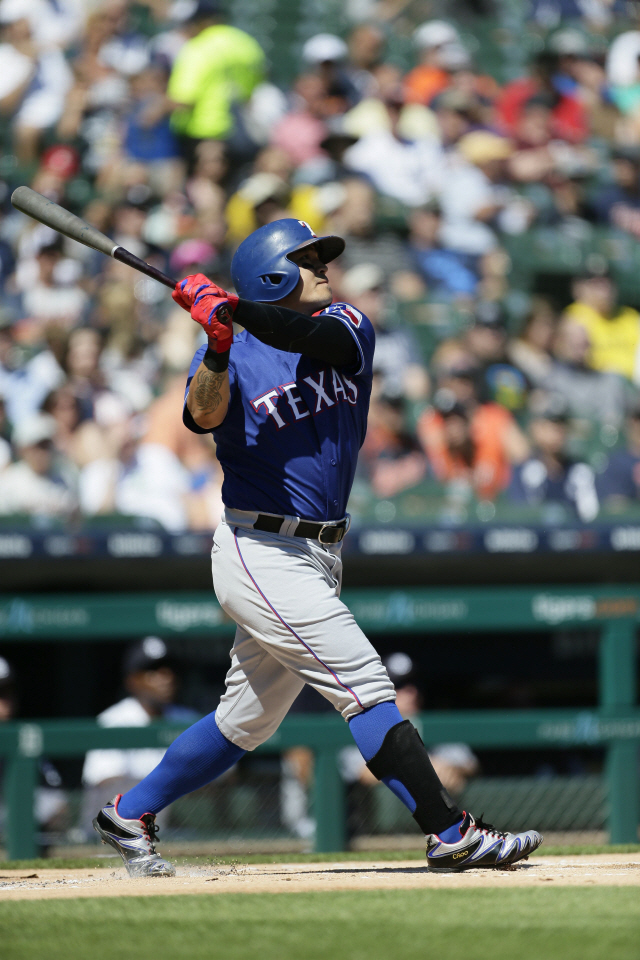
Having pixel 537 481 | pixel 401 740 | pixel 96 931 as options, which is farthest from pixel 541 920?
pixel 537 481

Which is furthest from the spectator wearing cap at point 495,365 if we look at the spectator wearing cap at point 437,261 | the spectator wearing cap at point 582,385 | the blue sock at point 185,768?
the blue sock at point 185,768

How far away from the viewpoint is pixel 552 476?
620 centimetres

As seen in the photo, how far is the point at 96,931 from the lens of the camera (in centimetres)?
238

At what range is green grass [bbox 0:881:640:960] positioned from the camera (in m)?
2.12

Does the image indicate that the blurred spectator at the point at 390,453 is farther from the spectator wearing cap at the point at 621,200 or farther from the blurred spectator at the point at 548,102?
the blurred spectator at the point at 548,102

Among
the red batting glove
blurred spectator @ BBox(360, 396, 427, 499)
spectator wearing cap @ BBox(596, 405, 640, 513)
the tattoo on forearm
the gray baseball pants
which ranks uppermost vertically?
the red batting glove

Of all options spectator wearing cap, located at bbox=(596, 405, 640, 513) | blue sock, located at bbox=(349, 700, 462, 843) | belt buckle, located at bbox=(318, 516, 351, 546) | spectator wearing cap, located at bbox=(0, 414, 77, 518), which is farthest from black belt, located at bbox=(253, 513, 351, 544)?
spectator wearing cap, located at bbox=(596, 405, 640, 513)

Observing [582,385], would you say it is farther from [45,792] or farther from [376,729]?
[376,729]

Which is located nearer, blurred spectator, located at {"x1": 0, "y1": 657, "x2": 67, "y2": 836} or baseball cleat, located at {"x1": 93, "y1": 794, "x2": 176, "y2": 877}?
baseball cleat, located at {"x1": 93, "y1": 794, "x2": 176, "y2": 877}

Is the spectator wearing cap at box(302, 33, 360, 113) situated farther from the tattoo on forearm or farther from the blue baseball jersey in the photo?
the tattoo on forearm

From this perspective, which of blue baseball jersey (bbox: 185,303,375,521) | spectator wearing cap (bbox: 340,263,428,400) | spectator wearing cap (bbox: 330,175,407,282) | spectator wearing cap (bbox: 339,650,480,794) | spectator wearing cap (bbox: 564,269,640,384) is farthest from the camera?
spectator wearing cap (bbox: 330,175,407,282)

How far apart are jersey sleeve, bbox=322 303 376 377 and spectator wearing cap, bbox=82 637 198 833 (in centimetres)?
212

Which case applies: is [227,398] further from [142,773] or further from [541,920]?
[142,773]

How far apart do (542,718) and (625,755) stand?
0.34m
